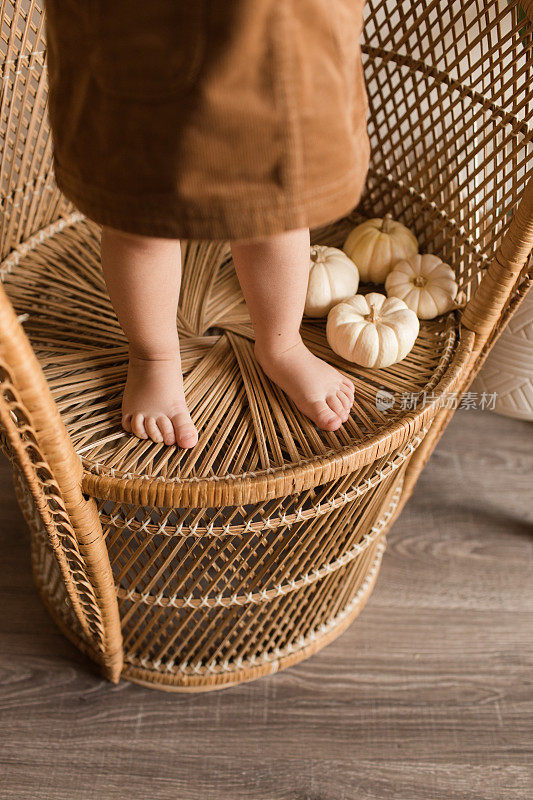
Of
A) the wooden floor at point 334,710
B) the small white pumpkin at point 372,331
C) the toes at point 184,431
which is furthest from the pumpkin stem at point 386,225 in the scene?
the wooden floor at point 334,710

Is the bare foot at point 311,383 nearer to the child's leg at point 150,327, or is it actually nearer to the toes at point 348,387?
the toes at point 348,387

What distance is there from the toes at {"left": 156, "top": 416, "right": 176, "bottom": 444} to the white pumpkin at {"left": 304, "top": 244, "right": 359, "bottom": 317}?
0.25 metres

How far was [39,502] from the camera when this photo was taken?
62 cm

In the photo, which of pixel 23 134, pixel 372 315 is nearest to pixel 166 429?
pixel 372 315

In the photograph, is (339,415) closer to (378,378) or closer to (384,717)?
(378,378)

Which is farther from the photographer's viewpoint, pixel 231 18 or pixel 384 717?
pixel 384 717

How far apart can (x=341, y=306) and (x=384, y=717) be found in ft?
1.77

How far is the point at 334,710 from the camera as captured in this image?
2.95 feet

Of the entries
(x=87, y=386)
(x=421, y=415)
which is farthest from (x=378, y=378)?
(x=87, y=386)

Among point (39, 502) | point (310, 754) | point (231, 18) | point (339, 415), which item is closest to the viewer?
point (231, 18)

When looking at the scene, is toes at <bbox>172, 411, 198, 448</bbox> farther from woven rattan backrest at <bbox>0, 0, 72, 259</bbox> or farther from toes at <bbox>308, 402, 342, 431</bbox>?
woven rattan backrest at <bbox>0, 0, 72, 259</bbox>

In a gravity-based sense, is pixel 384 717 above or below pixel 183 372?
below

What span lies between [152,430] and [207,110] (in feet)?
1.05

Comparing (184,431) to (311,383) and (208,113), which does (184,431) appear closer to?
(311,383)
